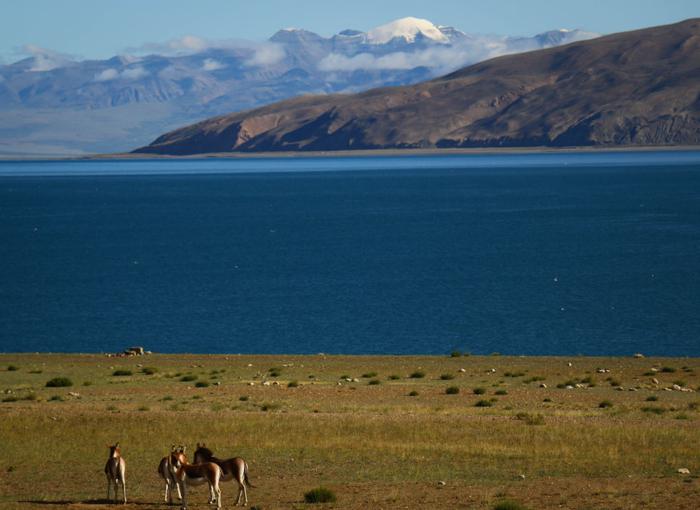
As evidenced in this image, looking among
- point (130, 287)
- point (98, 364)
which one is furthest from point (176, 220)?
point (98, 364)

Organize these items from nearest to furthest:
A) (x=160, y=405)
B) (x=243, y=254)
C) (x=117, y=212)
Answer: (x=160, y=405) < (x=243, y=254) < (x=117, y=212)

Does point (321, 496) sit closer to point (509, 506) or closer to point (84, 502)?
point (509, 506)

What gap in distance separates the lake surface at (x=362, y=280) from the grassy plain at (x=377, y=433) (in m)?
15.0

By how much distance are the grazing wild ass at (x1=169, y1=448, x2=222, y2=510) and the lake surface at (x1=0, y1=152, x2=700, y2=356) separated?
31649mm

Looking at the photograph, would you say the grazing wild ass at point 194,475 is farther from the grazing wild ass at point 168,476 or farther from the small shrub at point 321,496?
the small shrub at point 321,496

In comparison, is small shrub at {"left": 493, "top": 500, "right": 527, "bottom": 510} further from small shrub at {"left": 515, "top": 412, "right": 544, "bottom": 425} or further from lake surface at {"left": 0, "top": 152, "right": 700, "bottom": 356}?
lake surface at {"left": 0, "top": 152, "right": 700, "bottom": 356}

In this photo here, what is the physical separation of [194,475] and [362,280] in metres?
58.9

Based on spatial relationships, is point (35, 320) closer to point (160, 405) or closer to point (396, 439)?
point (160, 405)

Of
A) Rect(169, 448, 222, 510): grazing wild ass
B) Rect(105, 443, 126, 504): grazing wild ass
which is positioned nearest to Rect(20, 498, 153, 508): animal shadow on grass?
Rect(105, 443, 126, 504): grazing wild ass

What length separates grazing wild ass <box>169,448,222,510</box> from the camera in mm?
18953

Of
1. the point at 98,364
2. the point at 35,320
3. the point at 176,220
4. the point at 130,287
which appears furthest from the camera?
the point at 176,220

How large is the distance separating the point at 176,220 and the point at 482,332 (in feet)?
297

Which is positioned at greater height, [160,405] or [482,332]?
[160,405]

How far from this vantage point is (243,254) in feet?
319
